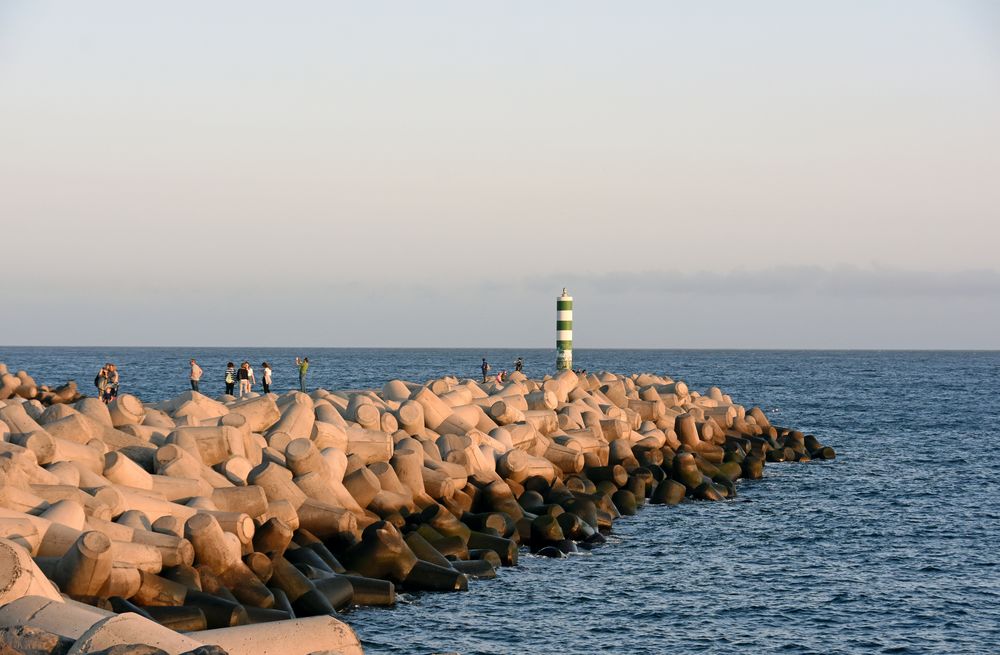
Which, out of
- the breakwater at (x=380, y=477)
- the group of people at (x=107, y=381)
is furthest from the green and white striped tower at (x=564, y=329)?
the group of people at (x=107, y=381)

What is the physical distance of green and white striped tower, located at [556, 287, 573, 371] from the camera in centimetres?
3097

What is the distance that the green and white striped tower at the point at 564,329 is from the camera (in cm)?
3097

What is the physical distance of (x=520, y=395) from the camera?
23.0 meters

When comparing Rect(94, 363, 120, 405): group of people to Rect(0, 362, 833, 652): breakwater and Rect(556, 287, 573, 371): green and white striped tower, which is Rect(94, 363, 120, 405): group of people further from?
Rect(556, 287, 573, 371): green and white striped tower

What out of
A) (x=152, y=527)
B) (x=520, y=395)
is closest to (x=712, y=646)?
(x=152, y=527)

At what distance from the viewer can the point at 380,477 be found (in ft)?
51.6

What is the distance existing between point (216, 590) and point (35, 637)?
4.34 meters

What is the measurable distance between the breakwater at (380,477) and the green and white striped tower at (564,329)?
612cm

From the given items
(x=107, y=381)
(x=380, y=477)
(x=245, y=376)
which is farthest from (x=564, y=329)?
(x=380, y=477)

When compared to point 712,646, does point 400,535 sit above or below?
above

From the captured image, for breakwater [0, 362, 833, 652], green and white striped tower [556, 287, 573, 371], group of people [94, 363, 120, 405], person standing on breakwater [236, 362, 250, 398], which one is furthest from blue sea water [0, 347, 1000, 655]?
group of people [94, 363, 120, 405]

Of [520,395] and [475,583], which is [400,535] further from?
[520,395]

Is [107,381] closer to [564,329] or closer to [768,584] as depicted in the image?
[564,329]

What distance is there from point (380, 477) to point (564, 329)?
53.3ft
